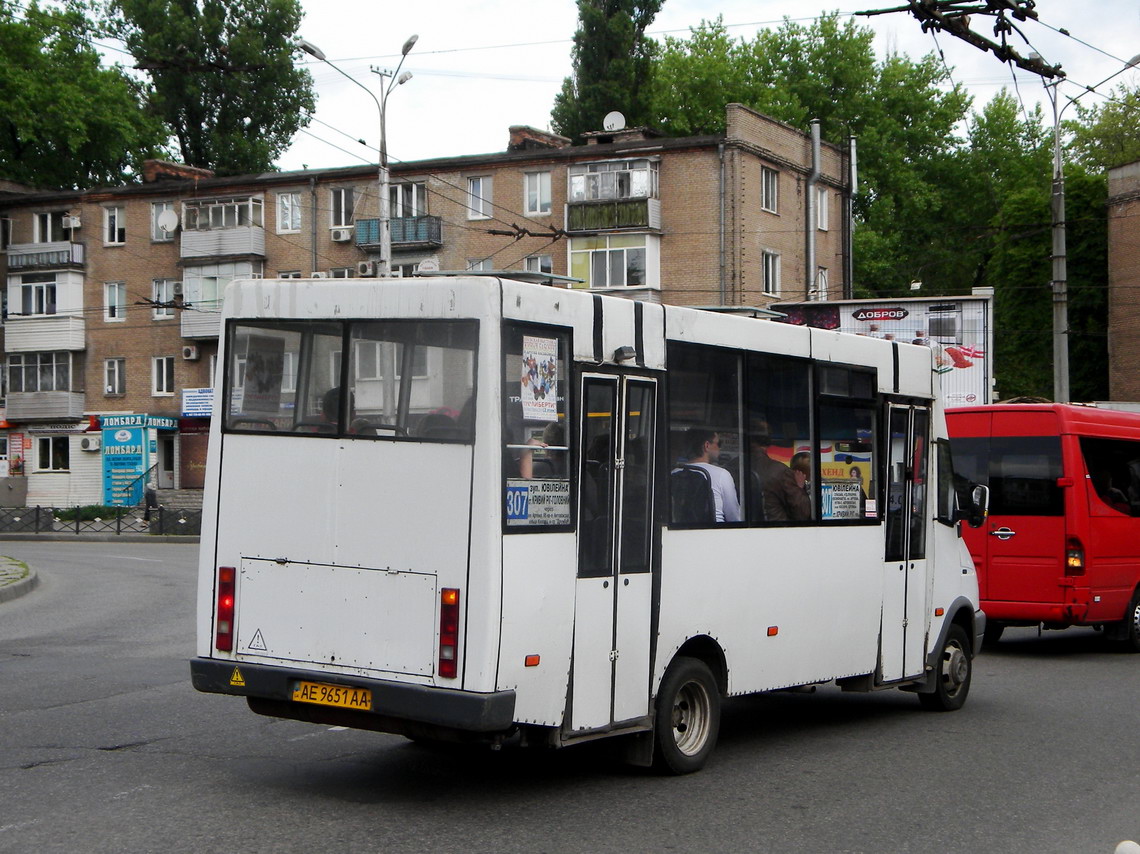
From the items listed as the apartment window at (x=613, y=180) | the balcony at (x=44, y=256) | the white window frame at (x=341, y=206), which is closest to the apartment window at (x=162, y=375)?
the balcony at (x=44, y=256)

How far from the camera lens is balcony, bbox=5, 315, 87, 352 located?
5903 centimetres

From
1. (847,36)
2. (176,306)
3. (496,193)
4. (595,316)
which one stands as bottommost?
(595,316)

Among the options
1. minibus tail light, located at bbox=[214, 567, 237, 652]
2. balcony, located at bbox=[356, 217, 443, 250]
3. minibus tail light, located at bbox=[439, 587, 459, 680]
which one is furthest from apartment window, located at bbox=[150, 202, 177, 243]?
minibus tail light, located at bbox=[439, 587, 459, 680]

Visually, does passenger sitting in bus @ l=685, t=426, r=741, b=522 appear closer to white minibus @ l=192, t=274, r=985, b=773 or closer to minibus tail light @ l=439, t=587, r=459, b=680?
white minibus @ l=192, t=274, r=985, b=773

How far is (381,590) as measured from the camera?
7.38 m

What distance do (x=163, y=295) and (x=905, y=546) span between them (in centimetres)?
5083

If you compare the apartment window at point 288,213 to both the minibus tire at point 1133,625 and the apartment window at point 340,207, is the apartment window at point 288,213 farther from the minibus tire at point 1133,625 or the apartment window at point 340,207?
the minibus tire at point 1133,625

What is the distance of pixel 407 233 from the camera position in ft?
173

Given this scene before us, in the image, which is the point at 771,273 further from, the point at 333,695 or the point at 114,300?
the point at 333,695

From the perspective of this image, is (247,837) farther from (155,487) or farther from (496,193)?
(155,487)

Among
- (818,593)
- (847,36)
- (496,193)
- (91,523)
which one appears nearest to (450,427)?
(818,593)

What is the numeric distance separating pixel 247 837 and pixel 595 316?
3.12 meters

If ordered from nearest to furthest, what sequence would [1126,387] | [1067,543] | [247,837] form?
[247,837], [1067,543], [1126,387]

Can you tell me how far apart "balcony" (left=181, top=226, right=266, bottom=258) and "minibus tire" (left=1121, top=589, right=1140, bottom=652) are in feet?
145
